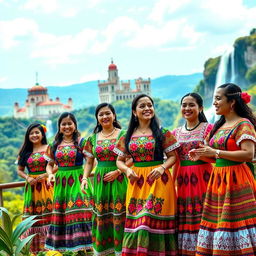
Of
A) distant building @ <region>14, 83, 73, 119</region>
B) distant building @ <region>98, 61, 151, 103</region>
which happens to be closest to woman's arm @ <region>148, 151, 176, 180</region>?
distant building @ <region>98, 61, 151, 103</region>

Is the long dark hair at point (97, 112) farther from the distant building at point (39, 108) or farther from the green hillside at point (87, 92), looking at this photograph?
the distant building at point (39, 108)

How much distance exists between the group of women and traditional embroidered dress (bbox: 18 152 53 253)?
0.07 metres

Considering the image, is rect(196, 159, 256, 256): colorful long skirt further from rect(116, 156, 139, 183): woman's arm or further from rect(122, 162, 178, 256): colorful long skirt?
rect(116, 156, 139, 183): woman's arm

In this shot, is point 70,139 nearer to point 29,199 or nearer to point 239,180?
point 29,199

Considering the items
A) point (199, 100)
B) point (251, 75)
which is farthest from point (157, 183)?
point (251, 75)

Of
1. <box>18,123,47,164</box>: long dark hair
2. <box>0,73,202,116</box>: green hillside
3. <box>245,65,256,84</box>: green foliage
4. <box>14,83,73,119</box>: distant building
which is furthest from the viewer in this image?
<box>14,83,73,119</box>: distant building

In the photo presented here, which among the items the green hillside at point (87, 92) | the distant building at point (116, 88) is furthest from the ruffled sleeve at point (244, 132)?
the distant building at point (116, 88)

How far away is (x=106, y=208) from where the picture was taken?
13.2 feet

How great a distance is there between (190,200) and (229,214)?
0.46 metres

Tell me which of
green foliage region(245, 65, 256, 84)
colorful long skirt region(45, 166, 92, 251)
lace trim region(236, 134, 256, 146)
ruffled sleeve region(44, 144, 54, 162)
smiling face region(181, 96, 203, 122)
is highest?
green foliage region(245, 65, 256, 84)

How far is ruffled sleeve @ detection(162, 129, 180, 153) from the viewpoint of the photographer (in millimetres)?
3629

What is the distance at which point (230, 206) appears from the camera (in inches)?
125

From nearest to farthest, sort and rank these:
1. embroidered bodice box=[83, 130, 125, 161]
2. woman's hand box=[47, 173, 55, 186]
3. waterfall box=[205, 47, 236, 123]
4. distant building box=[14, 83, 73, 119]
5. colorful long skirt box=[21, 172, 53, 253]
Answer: embroidered bodice box=[83, 130, 125, 161] < woman's hand box=[47, 173, 55, 186] < colorful long skirt box=[21, 172, 53, 253] < waterfall box=[205, 47, 236, 123] < distant building box=[14, 83, 73, 119]

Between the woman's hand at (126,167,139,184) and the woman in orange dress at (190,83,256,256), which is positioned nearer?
the woman in orange dress at (190,83,256,256)
